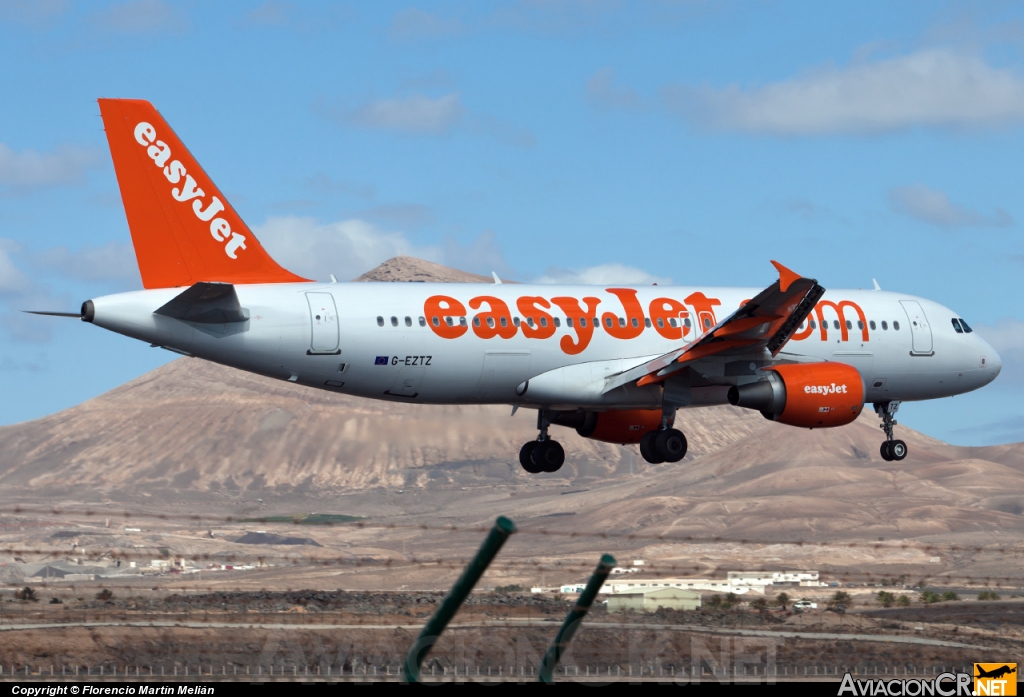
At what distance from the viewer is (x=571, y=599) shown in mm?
43500

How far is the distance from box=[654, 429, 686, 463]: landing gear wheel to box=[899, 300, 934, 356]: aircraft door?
7.85 meters

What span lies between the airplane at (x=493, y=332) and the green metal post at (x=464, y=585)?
2140 centimetres

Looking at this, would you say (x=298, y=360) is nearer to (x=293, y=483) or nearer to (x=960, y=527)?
(x=960, y=527)

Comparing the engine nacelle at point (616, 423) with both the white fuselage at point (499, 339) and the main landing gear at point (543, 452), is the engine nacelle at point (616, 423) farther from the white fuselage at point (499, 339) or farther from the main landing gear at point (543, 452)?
the white fuselage at point (499, 339)

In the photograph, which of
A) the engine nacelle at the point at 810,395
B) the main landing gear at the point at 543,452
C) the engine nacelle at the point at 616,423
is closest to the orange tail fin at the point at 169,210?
the main landing gear at the point at 543,452

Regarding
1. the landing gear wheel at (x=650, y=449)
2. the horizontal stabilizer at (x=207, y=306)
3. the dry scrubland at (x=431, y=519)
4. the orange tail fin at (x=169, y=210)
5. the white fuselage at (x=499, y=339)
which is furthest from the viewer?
the landing gear wheel at (x=650, y=449)

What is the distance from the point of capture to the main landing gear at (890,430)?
40.1 meters

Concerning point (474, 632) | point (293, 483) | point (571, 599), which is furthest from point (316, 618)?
point (293, 483)

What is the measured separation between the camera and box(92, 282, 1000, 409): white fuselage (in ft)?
104

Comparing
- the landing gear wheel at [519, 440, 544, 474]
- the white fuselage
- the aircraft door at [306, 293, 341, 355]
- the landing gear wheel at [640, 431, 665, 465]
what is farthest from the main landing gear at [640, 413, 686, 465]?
the aircraft door at [306, 293, 341, 355]

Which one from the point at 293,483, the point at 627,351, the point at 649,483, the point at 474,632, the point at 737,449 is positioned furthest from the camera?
the point at 737,449

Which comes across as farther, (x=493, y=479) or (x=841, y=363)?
(x=493, y=479)

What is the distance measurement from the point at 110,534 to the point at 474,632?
83310mm

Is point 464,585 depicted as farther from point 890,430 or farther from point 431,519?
point 431,519
